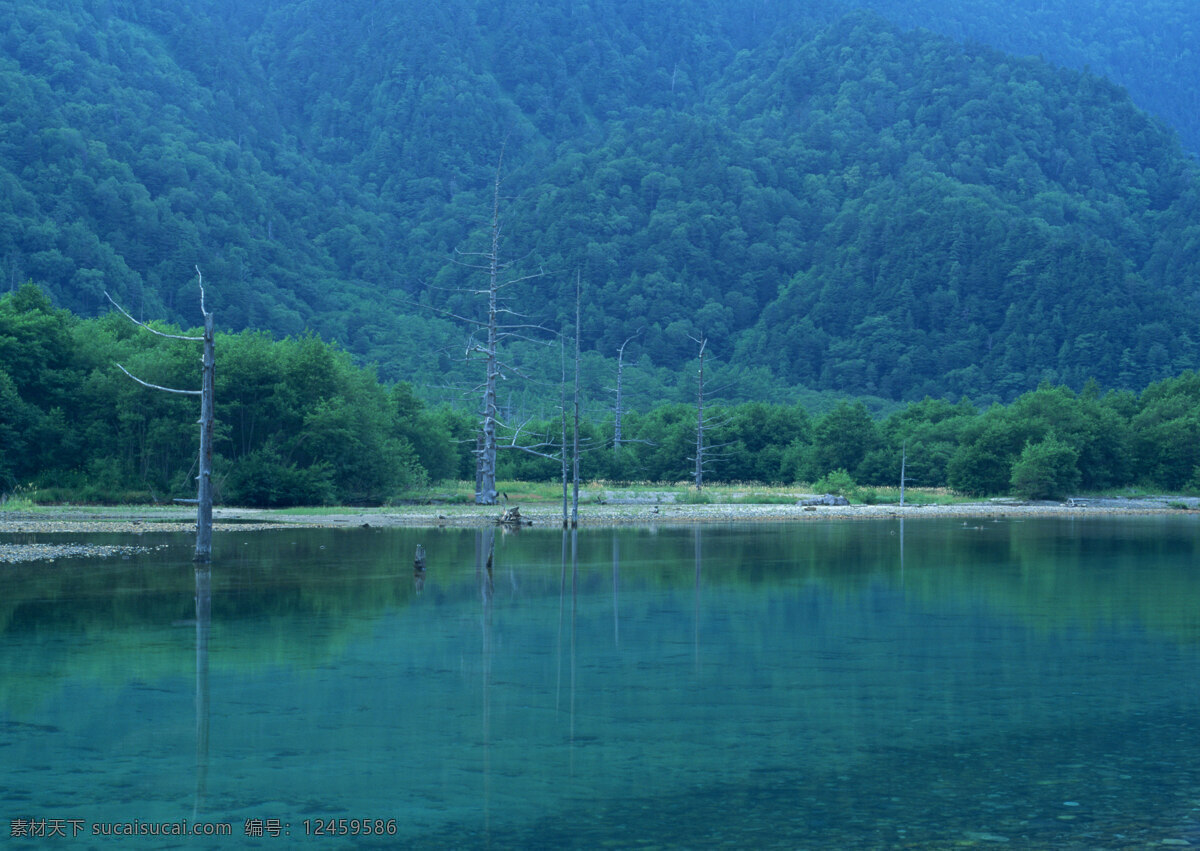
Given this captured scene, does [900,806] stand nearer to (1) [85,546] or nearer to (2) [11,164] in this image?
(1) [85,546]

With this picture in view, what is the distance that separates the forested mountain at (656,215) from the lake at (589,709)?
83.2 meters

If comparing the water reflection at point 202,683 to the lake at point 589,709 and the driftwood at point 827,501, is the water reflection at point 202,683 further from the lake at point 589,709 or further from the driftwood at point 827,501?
the driftwood at point 827,501

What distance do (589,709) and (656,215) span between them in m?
154

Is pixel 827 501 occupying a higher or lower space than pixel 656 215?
lower

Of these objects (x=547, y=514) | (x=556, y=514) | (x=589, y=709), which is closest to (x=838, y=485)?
(x=556, y=514)

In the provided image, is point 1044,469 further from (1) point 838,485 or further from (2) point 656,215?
(2) point 656,215

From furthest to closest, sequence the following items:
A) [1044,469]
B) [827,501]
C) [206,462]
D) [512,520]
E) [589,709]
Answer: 1. [1044,469]
2. [827,501]
3. [512,520]
4. [206,462]
5. [589,709]

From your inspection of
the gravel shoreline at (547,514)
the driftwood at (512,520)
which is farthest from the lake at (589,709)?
the driftwood at (512,520)

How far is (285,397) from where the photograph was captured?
48.7 m

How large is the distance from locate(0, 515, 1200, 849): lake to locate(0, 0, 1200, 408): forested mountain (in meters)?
83.2

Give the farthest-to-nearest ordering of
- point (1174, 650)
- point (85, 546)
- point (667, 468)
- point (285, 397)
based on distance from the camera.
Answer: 1. point (667, 468)
2. point (285, 397)
3. point (85, 546)
4. point (1174, 650)

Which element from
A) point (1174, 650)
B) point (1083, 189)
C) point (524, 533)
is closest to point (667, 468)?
point (524, 533)

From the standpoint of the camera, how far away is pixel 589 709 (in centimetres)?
1373

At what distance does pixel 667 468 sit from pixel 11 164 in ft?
260
